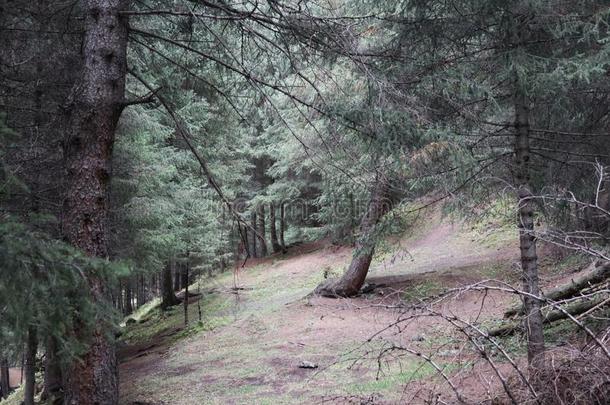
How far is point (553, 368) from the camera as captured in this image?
3.08m

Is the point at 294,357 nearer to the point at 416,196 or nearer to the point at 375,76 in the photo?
the point at 416,196

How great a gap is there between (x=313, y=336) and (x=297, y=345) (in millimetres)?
615

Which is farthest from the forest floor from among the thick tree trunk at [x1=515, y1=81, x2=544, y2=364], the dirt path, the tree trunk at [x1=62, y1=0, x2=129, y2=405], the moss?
the moss

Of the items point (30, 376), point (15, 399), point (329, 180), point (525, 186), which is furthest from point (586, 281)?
point (15, 399)

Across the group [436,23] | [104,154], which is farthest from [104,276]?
[436,23]

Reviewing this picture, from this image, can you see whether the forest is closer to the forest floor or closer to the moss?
the forest floor

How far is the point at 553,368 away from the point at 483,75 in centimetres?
439

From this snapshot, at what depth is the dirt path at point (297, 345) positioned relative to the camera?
6.51 meters

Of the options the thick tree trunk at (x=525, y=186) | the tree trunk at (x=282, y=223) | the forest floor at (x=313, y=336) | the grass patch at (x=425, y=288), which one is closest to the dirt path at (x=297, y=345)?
the forest floor at (x=313, y=336)

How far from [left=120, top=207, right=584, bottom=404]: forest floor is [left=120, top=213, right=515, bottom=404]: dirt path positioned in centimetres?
3

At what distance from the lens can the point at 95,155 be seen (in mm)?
4137

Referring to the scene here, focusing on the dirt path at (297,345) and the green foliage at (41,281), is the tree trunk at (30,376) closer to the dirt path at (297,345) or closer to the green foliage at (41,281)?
the dirt path at (297,345)

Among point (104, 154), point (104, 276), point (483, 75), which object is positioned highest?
point (483, 75)

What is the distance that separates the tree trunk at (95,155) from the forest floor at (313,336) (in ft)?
3.73
